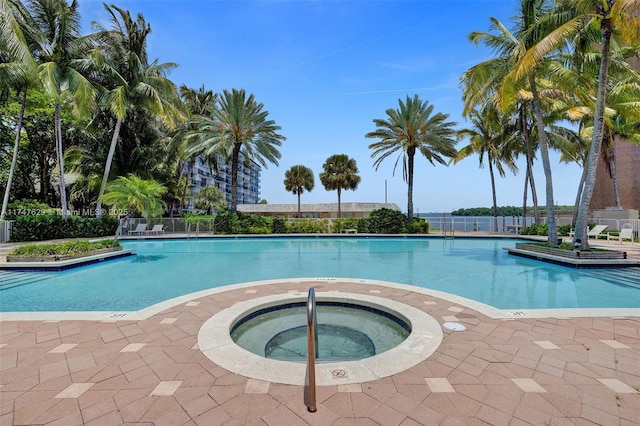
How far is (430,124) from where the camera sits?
19.3m

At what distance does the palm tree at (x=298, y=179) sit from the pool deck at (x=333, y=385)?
3054 cm

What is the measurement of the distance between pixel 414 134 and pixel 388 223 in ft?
20.3

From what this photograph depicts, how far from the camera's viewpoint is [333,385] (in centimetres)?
252

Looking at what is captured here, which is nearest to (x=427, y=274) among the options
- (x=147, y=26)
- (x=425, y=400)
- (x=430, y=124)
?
(x=425, y=400)

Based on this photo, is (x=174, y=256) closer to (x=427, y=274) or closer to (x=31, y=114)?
(x=427, y=274)

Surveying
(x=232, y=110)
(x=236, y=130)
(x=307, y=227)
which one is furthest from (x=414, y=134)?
(x=232, y=110)

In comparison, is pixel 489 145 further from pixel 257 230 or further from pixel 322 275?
pixel 322 275

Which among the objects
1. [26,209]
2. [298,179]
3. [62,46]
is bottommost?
[26,209]

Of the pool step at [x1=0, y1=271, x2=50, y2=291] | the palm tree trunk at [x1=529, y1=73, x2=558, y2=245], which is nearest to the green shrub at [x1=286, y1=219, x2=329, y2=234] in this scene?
the palm tree trunk at [x1=529, y1=73, x2=558, y2=245]

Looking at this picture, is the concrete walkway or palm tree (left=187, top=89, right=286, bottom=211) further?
palm tree (left=187, top=89, right=286, bottom=211)

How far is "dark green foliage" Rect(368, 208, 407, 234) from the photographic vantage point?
65.2 feet

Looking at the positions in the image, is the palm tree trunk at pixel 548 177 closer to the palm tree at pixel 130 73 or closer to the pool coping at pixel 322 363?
the pool coping at pixel 322 363

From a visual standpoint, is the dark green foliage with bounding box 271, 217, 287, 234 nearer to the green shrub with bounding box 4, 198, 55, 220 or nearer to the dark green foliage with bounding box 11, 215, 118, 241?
the dark green foliage with bounding box 11, 215, 118, 241

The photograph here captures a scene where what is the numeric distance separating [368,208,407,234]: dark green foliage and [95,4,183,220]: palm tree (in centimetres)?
1497
